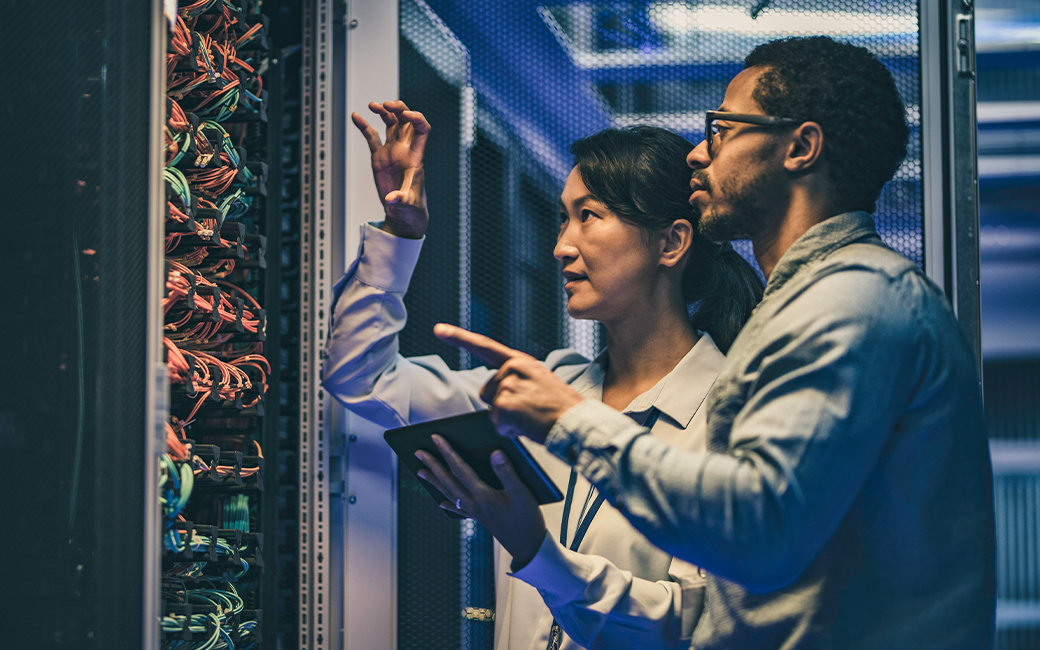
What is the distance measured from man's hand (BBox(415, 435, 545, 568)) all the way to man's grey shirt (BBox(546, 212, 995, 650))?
0.30 meters

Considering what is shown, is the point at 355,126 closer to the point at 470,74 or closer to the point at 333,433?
the point at 470,74

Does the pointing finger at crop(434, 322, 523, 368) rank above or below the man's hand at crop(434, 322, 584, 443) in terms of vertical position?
above

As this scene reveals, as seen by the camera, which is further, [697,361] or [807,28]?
[807,28]

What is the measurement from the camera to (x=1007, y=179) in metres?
2.26

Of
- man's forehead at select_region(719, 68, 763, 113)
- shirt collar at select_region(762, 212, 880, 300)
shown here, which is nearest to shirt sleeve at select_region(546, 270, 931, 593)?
shirt collar at select_region(762, 212, 880, 300)

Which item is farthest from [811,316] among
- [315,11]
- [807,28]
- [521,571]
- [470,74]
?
[315,11]

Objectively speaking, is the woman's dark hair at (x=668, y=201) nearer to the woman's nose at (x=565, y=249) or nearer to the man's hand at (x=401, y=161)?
the woman's nose at (x=565, y=249)

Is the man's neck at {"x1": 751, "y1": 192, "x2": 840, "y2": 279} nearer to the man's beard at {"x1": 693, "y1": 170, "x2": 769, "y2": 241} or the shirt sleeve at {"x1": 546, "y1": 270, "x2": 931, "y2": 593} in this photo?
the man's beard at {"x1": 693, "y1": 170, "x2": 769, "y2": 241}

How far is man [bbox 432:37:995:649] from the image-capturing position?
1092 mm

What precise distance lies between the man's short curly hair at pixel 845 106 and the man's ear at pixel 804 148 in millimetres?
13

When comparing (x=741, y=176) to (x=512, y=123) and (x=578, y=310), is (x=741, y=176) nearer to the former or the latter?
(x=578, y=310)

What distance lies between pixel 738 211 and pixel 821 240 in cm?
15

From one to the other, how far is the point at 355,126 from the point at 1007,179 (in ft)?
5.53

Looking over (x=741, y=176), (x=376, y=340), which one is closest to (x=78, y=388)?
(x=376, y=340)
